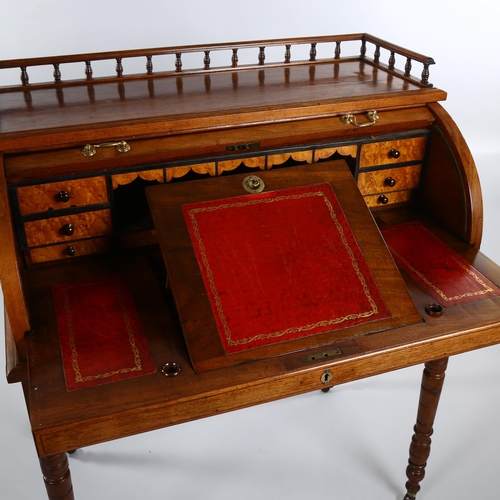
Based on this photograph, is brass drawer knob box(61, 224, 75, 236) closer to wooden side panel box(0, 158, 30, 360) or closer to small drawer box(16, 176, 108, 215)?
small drawer box(16, 176, 108, 215)

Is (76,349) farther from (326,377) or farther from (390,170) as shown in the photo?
(390,170)

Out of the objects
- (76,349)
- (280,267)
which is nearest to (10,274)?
(76,349)

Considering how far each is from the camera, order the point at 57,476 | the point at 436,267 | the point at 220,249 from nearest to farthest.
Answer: the point at 57,476 < the point at 220,249 < the point at 436,267

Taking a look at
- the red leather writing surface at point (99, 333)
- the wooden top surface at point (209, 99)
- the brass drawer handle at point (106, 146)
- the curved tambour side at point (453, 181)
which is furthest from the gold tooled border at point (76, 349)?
the curved tambour side at point (453, 181)

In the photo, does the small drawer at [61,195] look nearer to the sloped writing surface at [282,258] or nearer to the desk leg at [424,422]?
the sloped writing surface at [282,258]

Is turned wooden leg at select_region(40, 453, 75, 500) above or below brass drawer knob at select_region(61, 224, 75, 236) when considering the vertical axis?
below

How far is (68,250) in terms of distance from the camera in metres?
2.39

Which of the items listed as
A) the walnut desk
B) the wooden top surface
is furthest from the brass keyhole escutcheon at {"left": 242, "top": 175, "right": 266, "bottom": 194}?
the wooden top surface

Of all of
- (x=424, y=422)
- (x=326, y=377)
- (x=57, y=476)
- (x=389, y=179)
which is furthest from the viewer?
(x=389, y=179)

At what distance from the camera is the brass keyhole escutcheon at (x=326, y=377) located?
2.07 metres

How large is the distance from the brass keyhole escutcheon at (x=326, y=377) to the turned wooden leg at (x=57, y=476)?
2.56 feet

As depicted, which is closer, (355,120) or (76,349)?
(76,349)

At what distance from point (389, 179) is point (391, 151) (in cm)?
12

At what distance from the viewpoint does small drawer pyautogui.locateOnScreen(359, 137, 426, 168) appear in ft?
8.62
